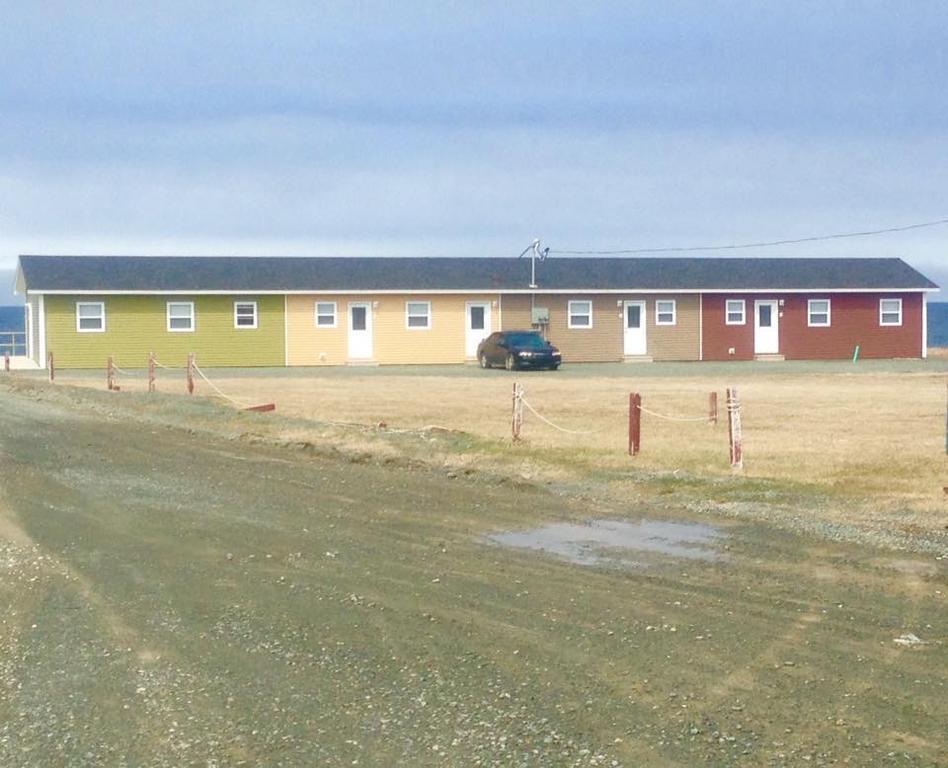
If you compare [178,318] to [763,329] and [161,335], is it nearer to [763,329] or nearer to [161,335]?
[161,335]

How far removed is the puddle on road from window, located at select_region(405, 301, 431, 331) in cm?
3800

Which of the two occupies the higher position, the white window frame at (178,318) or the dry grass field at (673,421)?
the white window frame at (178,318)

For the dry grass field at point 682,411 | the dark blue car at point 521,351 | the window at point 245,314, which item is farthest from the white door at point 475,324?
the window at point 245,314

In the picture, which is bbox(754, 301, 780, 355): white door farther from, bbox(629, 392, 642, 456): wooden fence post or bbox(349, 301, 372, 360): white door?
bbox(629, 392, 642, 456): wooden fence post

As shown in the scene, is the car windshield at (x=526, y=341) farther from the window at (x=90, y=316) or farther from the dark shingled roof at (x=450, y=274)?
the window at (x=90, y=316)

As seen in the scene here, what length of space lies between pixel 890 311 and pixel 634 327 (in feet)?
32.7

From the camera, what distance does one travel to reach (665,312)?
52594mm

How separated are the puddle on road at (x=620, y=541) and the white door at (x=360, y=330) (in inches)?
1480

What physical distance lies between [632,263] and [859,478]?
4068 centimetres

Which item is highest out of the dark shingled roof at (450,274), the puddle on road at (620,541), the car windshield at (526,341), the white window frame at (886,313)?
the dark shingled roof at (450,274)

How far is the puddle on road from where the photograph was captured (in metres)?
11.0

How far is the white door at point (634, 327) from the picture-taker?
2061 inches

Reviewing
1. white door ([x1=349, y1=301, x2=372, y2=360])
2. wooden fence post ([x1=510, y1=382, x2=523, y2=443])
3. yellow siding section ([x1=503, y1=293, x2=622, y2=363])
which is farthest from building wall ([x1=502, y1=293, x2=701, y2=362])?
wooden fence post ([x1=510, y1=382, x2=523, y2=443])

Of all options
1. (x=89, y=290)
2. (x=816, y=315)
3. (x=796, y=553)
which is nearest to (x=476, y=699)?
(x=796, y=553)
